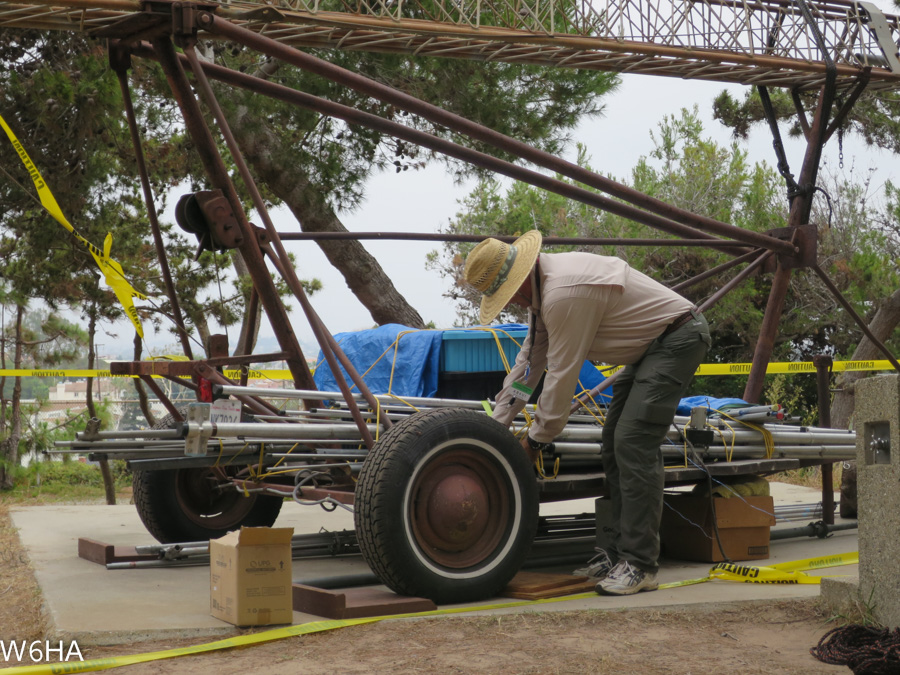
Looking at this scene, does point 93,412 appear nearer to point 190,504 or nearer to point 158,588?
point 190,504

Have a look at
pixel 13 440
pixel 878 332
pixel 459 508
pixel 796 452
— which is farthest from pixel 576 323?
→ pixel 878 332

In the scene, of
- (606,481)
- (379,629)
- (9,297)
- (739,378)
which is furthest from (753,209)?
(379,629)

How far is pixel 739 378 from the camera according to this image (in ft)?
65.0

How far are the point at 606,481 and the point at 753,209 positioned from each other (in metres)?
15.2

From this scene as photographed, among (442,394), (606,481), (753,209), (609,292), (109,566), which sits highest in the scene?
(753,209)

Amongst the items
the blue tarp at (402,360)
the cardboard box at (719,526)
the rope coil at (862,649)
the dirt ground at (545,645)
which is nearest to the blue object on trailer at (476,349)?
the blue tarp at (402,360)

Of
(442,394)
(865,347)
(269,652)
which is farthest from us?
(865,347)

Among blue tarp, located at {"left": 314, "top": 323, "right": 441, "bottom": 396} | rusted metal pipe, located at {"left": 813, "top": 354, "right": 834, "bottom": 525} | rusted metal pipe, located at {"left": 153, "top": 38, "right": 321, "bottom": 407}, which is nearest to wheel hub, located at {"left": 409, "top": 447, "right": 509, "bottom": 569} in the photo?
rusted metal pipe, located at {"left": 153, "top": 38, "right": 321, "bottom": 407}

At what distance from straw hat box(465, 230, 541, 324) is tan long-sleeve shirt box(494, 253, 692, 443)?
0.33 ft

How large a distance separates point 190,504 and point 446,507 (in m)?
2.22

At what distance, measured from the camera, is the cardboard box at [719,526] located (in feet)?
19.4

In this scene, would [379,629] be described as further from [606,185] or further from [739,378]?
[739,378]

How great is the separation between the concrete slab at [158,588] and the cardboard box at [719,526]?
3.9 inches

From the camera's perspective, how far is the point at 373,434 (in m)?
5.09
